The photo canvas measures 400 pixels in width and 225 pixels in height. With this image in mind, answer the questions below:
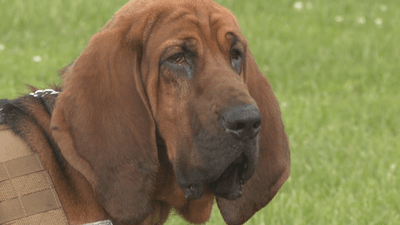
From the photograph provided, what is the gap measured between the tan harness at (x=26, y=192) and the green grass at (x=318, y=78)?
71.5 inches

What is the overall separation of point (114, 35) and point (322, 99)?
4.53m

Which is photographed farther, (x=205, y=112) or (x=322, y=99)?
(x=322, y=99)

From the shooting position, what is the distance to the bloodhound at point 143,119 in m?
2.80

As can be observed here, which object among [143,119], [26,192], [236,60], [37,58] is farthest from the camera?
[37,58]


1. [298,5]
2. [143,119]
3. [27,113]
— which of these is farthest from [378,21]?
[27,113]

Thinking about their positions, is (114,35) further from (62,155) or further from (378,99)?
(378,99)

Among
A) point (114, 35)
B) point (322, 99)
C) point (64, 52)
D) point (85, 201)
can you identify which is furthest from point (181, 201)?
point (64, 52)

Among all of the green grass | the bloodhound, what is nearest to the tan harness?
the bloodhound

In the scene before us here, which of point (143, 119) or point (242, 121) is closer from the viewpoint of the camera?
point (242, 121)

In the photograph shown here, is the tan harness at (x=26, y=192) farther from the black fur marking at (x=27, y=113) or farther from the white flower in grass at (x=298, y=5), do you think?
the white flower in grass at (x=298, y=5)

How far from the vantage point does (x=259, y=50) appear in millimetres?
8039

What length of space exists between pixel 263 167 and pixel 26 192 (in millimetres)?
1374

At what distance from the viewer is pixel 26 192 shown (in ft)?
9.23

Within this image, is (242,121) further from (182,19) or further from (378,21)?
(378,21)
